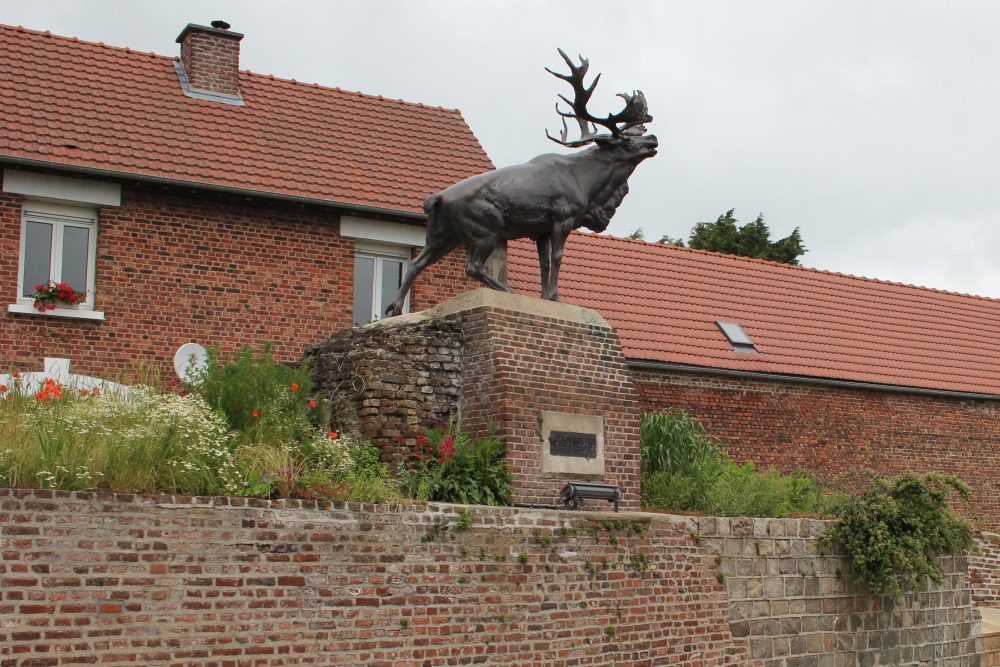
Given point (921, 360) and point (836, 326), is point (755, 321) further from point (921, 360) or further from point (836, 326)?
point (921, 360)

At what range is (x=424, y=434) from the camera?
11.6 m

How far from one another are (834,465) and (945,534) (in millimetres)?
5352

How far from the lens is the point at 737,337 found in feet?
63.5

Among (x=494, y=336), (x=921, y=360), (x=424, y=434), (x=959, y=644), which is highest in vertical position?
(x=921, y=360)

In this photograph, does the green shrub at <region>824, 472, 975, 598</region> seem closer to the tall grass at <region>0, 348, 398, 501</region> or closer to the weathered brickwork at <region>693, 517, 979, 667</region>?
the weathered brickwork at <region>693, 517, 979, 667</region>

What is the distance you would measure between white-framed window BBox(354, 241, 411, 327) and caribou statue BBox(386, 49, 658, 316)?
3248 mm

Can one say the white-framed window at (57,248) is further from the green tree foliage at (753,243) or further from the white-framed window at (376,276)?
the green tree foliage at (753,243)

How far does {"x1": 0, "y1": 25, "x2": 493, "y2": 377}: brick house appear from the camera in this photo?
14.2 m

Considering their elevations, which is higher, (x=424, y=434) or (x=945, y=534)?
(x=424, y=434)

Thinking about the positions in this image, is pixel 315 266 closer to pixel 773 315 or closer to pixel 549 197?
pixel 549 197

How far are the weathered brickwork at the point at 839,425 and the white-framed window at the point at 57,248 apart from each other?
25.5ft

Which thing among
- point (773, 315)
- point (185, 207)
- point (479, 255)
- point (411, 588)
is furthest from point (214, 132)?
point (773, 315)

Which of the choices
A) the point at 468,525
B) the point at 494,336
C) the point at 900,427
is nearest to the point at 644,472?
the point at 494,336

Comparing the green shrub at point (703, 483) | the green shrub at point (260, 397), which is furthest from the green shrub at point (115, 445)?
the green shrub at point (703, 483)
